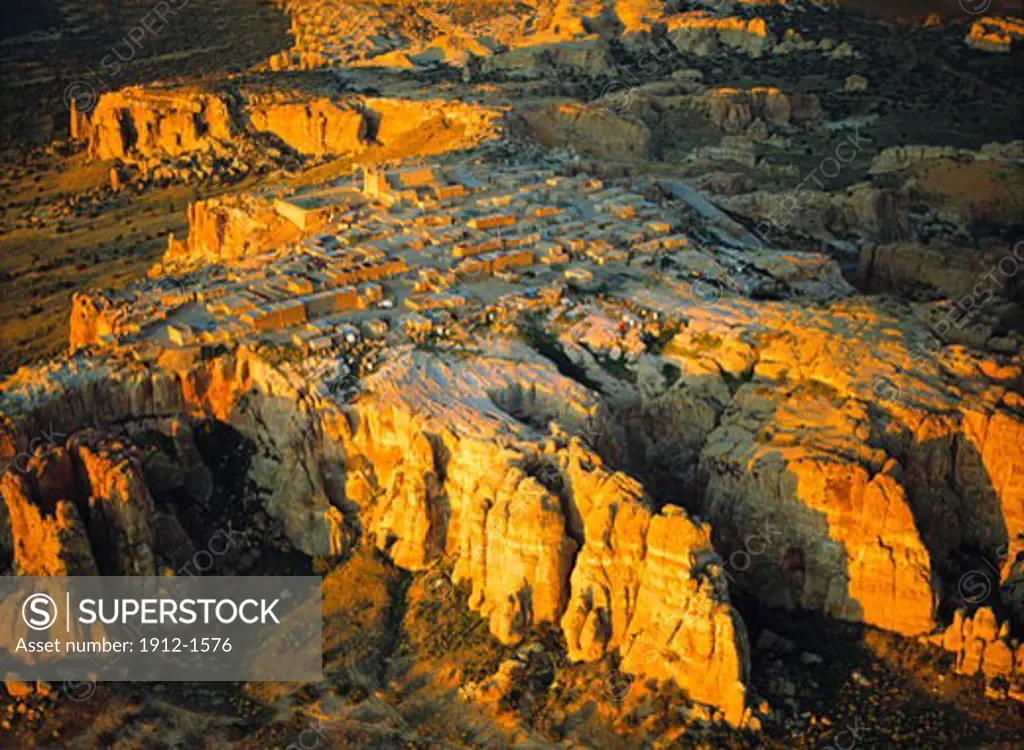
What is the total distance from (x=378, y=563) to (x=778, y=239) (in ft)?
105

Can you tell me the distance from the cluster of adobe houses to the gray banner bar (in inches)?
318

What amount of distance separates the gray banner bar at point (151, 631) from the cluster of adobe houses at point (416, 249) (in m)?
8.08

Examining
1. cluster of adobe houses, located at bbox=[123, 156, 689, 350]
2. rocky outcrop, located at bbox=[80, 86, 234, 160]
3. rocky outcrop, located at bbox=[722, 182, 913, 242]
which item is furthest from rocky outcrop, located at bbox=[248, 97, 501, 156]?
cluster of adobe houses, located at bbox=[123, 156, 689, 350]

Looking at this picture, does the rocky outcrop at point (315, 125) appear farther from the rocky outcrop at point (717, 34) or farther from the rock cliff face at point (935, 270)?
the rocky outcrop at point (717, 34)

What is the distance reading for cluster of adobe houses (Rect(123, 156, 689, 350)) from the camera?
4034cm

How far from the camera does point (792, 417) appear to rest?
36.0 m

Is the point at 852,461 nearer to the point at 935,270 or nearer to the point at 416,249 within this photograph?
the point at 416,249

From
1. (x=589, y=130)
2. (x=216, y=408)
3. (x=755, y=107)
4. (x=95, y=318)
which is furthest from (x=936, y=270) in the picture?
(x=755, y=107)

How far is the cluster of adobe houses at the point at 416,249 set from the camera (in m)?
40.3

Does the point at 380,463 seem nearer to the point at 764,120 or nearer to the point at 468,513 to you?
the point at 468,513

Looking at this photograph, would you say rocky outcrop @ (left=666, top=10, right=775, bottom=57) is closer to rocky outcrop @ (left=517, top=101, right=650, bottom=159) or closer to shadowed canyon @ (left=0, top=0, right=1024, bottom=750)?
rocky outcrop @ (left=517, top=101, right=650, bottom=159)

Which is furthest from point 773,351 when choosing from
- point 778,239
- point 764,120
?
point 764,120

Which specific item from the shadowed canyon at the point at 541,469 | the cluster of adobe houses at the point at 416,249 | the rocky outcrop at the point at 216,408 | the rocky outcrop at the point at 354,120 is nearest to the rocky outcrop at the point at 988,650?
the shadowed canyon at the point at 541,469

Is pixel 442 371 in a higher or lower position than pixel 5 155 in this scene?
higher
